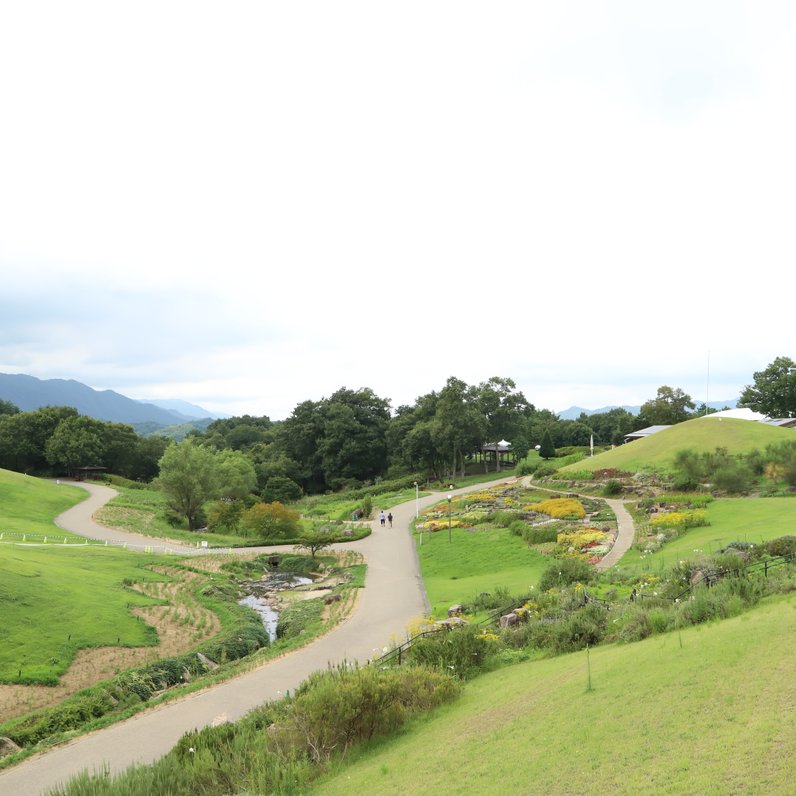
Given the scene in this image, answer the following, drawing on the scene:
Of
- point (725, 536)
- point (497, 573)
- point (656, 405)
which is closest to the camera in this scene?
point (725, 536)

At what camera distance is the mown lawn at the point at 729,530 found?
23.0 m

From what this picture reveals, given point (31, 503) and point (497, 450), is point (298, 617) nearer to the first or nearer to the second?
point (31, 503)

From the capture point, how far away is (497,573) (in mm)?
28203

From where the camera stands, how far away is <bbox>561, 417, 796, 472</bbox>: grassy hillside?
48719 millimetres

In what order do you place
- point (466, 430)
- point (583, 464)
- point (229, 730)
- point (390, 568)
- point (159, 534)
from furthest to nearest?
point (466, 430) < point (583, 464) < point (159, 534) < point (390, 568) < point (229, 730)

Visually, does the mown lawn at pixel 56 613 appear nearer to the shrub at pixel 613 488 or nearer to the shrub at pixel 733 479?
the shrub at pixel 613 488

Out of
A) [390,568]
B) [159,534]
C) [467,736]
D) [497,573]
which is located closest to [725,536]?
[497,573]

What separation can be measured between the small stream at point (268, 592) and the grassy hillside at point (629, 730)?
→ 13820 millimetres

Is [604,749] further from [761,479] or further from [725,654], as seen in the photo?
[761,479]

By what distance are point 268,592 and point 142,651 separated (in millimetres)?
10153

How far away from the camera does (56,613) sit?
2178cm

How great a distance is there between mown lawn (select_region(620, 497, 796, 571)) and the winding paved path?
30.6 feet

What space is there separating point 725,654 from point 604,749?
343cm

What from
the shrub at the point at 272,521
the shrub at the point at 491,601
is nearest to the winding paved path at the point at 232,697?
the shrub at the point at 491,601
